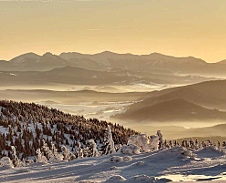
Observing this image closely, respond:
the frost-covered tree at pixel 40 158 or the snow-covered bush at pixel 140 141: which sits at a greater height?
the snow-covered bush at pixel 140 141

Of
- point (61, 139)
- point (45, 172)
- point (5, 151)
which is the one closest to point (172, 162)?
point (45, 172)

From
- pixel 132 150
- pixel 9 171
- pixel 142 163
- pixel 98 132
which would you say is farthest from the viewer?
pixel 98 132

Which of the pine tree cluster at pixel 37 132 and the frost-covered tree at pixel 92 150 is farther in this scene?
the pine tree cluster at pixel 37 132

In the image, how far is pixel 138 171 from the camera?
579 inches

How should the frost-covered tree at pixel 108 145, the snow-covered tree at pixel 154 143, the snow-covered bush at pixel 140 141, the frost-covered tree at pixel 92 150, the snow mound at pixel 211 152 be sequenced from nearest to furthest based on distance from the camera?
the snow mound at pixel 211 152, the snow-covered bush at pixel 140 141, the snow-covered tree at pixel 154 143, the frost-covered tree at pixel 92 150, the frost-covered tree at pixel 108 145

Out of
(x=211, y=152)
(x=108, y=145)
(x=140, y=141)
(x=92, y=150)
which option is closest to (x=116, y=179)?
(x=211, y=152)

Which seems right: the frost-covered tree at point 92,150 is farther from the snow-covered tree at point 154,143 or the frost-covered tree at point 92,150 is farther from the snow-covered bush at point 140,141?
the snow-covered bush at point 140,141

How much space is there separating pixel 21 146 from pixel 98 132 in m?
12.7

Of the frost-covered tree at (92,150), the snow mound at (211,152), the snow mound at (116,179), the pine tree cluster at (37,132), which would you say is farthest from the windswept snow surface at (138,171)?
the pine tree cluster at (37,132)

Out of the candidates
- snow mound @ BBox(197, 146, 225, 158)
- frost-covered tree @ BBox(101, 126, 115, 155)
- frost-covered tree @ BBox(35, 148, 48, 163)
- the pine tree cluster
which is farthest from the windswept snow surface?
the pine tree cluster

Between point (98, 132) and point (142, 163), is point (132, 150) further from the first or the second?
point (98, 132)

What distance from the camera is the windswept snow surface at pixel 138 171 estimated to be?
12898 mm

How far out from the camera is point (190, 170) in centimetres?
1431

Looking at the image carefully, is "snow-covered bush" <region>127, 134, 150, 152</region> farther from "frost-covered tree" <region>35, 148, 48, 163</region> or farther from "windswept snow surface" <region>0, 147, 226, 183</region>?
"windswept snow surface" <region>0, 147, 226, 183</region>
